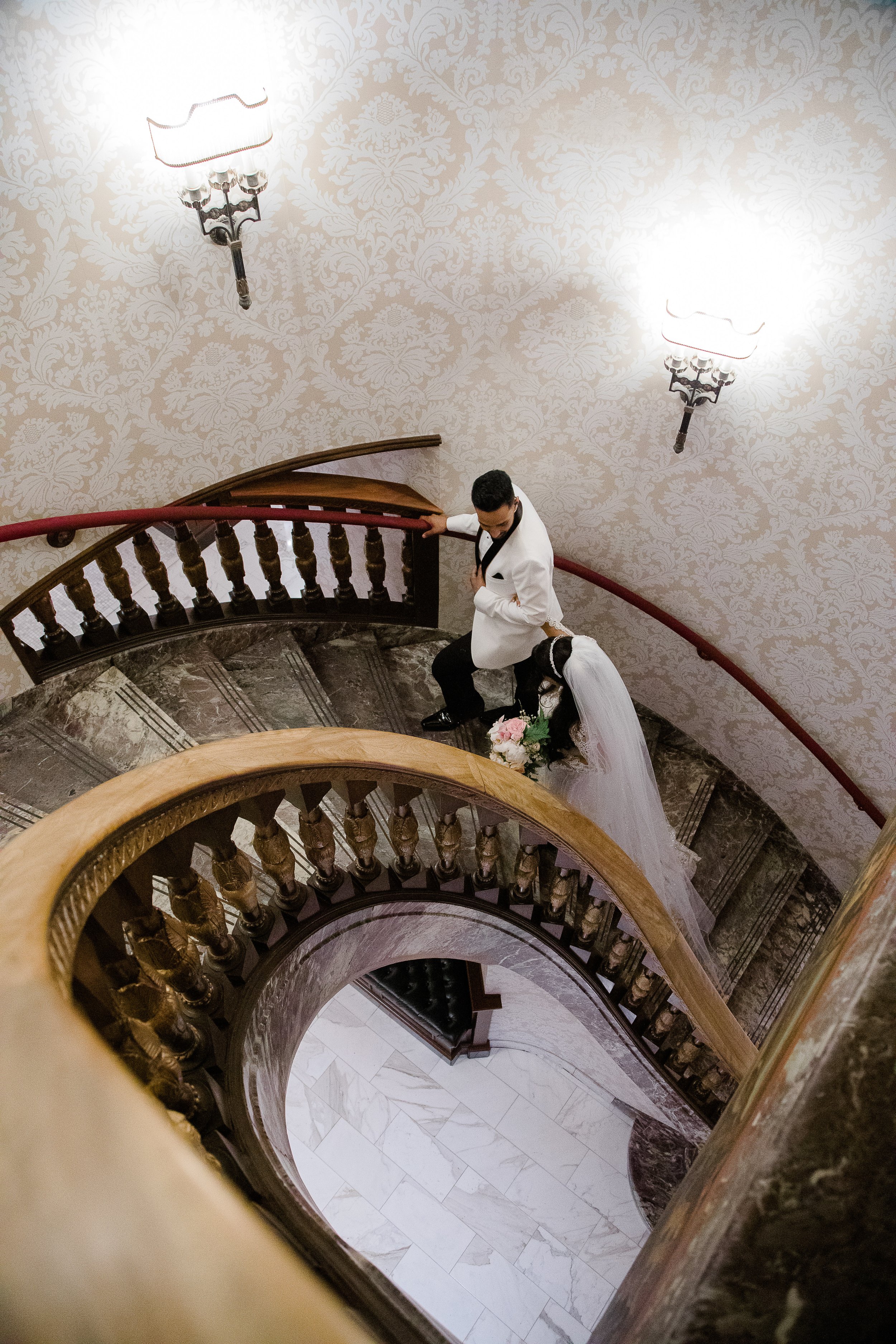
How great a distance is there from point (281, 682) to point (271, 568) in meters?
0.55

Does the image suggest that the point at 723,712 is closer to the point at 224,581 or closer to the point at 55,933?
the point at 224,581

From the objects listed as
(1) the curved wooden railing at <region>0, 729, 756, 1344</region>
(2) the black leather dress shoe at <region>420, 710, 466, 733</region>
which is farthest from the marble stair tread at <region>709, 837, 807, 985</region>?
(2) the black leather dress shoe at <region>420, 710, 466, 733</region>

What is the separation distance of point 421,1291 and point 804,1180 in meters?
5.00

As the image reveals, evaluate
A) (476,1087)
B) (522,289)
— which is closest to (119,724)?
(522,289)

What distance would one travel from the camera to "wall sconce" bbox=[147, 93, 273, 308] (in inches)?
97.1

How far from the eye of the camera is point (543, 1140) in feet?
16.0

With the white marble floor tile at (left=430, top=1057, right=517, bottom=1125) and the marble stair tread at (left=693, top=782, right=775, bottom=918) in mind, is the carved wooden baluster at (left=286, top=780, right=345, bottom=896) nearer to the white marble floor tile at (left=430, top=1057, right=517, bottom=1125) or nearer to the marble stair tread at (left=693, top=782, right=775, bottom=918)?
the marble stair tread at (left=693, top=782, right=775, bottom=918)

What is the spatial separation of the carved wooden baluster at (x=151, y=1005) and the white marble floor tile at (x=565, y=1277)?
12.9 feet

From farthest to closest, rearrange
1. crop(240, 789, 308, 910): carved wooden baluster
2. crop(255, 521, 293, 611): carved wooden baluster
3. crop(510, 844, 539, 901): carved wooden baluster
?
crop(255, 521, 293, 611): carved wooden baluster
crop(510, 844, 539, 901): carved wooden baluster
crop(240, 789, 308, 910): carved wooden baluster

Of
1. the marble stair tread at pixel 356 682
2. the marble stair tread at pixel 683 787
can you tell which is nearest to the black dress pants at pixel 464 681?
the marble stair tread at pixel 356 682

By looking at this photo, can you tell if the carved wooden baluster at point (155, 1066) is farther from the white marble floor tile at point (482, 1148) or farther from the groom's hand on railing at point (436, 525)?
the white marble floor tile at point (482, 1148)

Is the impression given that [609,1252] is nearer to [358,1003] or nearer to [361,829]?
[358,1003]

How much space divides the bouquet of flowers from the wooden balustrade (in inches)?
47.7

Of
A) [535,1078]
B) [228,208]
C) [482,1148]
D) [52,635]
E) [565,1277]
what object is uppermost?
[228,208]
